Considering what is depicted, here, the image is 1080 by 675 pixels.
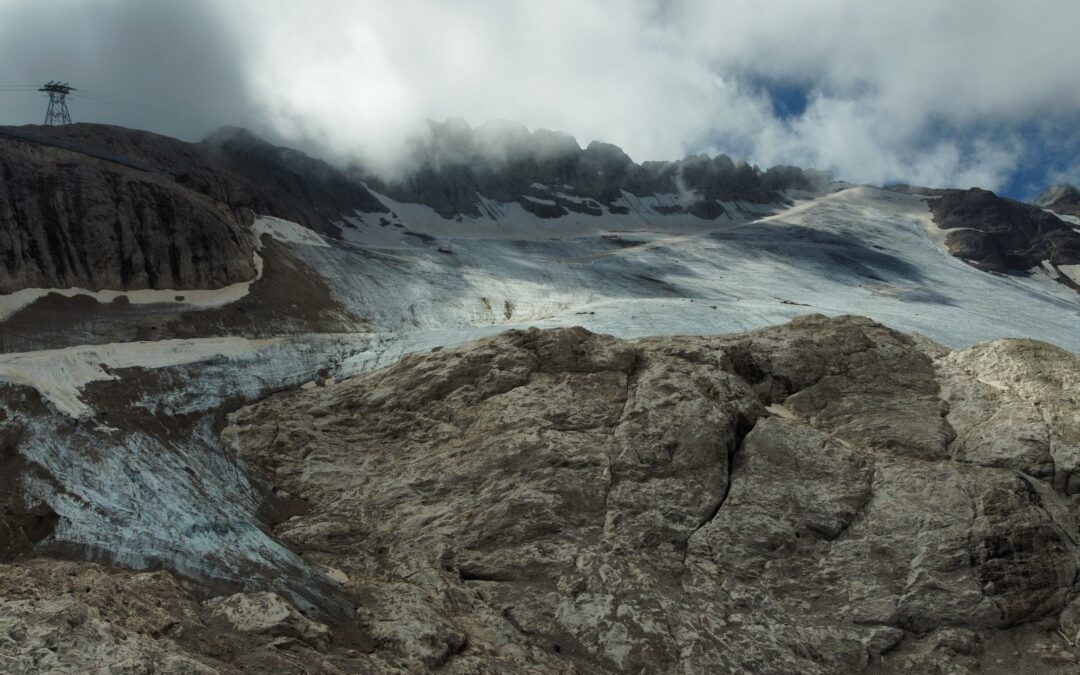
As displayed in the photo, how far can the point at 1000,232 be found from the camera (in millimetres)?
119188

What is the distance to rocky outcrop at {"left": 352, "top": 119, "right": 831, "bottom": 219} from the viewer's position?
11188 centimetres

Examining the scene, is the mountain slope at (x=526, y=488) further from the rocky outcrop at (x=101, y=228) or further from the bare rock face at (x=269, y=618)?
the rocky outcrop at (x=101, y=228)

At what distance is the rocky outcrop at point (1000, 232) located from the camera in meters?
108

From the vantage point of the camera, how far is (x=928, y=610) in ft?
58.0

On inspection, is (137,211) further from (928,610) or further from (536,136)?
(536,136)

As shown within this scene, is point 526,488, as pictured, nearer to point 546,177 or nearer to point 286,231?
point 286,231

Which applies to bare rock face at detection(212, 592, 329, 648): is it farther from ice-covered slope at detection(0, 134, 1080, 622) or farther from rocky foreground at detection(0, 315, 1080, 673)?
ice-covered slope at detection(0, 134, 1080, 622)

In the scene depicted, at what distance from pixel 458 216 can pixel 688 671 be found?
307 feet

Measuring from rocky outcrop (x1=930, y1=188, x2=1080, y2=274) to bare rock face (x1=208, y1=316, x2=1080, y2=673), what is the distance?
95805 millimetres

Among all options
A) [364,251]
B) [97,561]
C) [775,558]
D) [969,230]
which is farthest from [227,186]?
[969,230]

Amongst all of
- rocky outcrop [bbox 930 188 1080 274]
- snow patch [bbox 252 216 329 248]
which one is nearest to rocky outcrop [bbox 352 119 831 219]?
rocky outcrop [bbox 930 188 1080 274]

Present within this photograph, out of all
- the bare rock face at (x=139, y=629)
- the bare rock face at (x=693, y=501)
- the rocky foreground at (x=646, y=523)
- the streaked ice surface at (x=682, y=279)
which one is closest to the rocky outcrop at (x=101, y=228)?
the streaked ice surface at (x=682, y=279)

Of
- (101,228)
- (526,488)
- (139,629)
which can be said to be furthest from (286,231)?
(139,629)

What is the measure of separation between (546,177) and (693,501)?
110339 mm
